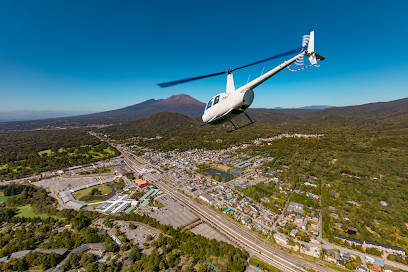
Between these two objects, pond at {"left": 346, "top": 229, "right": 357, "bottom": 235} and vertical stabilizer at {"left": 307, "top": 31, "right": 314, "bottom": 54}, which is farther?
pond at {"left": 346, "top": 229, "right": 357, "bottom": 235}

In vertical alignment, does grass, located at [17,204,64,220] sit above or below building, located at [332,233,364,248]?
Answer: above

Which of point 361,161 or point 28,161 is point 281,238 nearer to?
point 361,161

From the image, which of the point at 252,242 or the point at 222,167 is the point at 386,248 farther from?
the point at 222,167

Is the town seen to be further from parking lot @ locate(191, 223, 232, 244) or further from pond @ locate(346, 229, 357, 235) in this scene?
pond @ locate(346, 229, 357, 235)

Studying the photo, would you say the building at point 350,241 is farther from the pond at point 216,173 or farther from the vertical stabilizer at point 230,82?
the vertical stabilizer at point 230,82

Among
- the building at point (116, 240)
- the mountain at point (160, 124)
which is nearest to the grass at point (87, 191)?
the building at point (116, 240)

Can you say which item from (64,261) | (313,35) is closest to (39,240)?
(64,261)

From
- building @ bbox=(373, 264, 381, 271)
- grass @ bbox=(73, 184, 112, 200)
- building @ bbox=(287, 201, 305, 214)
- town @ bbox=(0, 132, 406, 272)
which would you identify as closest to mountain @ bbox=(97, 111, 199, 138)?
town @ bbox=(0, 132, 406, 272)

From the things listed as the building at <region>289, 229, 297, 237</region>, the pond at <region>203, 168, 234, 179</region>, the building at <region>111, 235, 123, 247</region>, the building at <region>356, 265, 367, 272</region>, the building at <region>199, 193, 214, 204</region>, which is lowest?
the building at <region>356, 265, 367, 272</region>
